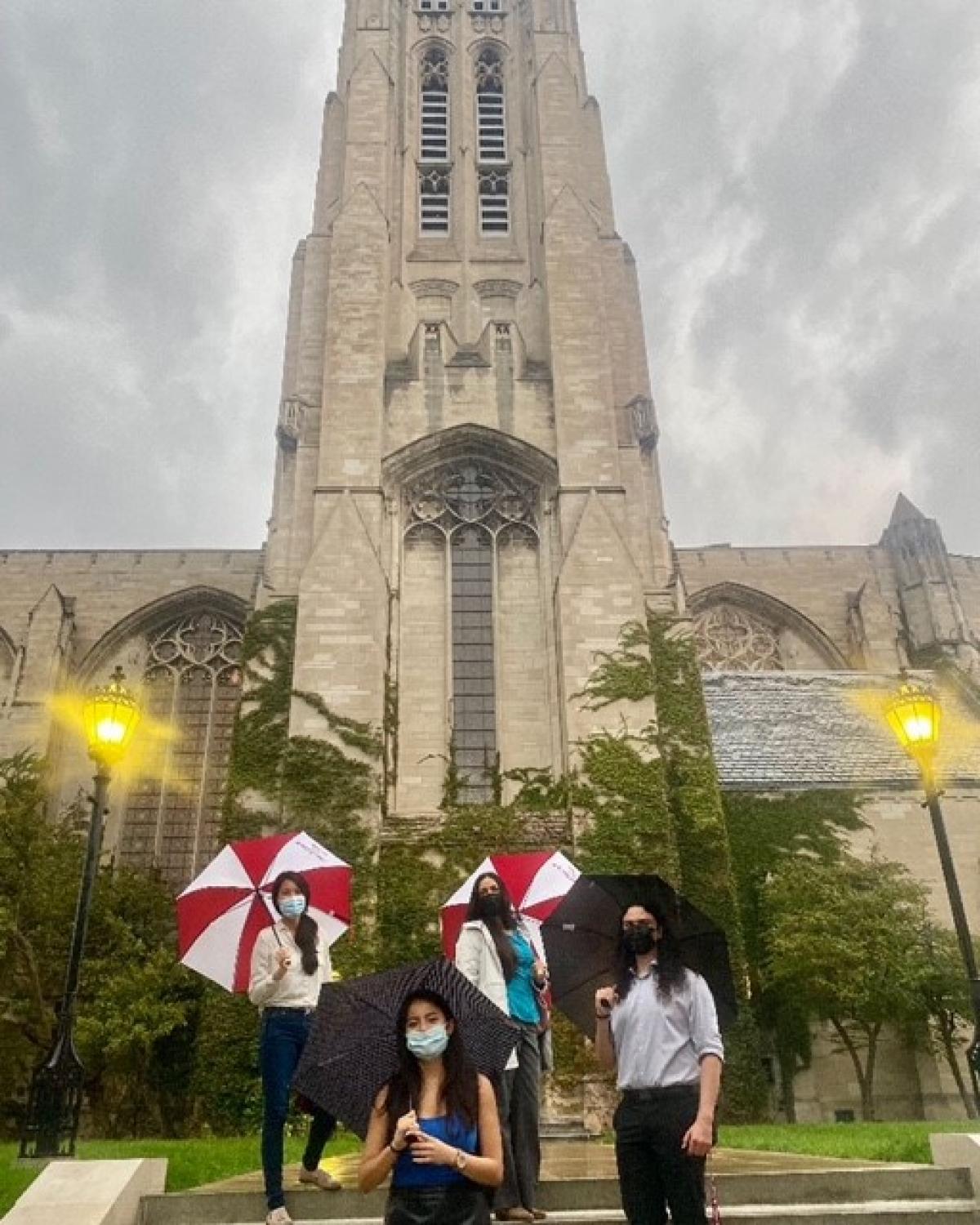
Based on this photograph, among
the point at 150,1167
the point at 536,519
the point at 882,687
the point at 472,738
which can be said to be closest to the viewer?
the point at 150,1167

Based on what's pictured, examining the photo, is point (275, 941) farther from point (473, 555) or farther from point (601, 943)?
point (473, 555)

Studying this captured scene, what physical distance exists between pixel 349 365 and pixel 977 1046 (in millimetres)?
19671

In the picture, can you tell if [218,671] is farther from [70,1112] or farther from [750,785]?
[70,1112]

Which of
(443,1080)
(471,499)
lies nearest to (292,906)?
(443,1080)

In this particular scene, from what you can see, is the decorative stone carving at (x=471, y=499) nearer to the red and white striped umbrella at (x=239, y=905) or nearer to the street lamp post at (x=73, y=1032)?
the street lamp post at (x=73, y=1032)

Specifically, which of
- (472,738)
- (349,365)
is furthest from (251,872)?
(349,365)

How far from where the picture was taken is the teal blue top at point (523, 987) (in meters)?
6.43

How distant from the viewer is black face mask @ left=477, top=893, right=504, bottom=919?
647 centimetres

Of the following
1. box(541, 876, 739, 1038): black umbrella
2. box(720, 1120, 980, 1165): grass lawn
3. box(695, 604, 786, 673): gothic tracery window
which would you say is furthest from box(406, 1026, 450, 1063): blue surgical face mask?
box(695, 604, 786, 673): gothic tracery window

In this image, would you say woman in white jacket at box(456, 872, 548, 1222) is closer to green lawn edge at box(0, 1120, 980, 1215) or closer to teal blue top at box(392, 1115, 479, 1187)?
teal blue top at box(392, 1115, 479, 1187)

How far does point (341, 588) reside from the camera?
21.7 metres

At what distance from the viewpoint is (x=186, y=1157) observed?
9.41 metres

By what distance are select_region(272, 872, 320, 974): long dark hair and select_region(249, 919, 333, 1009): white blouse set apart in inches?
1.0

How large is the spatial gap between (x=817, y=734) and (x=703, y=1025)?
67.4 feet
